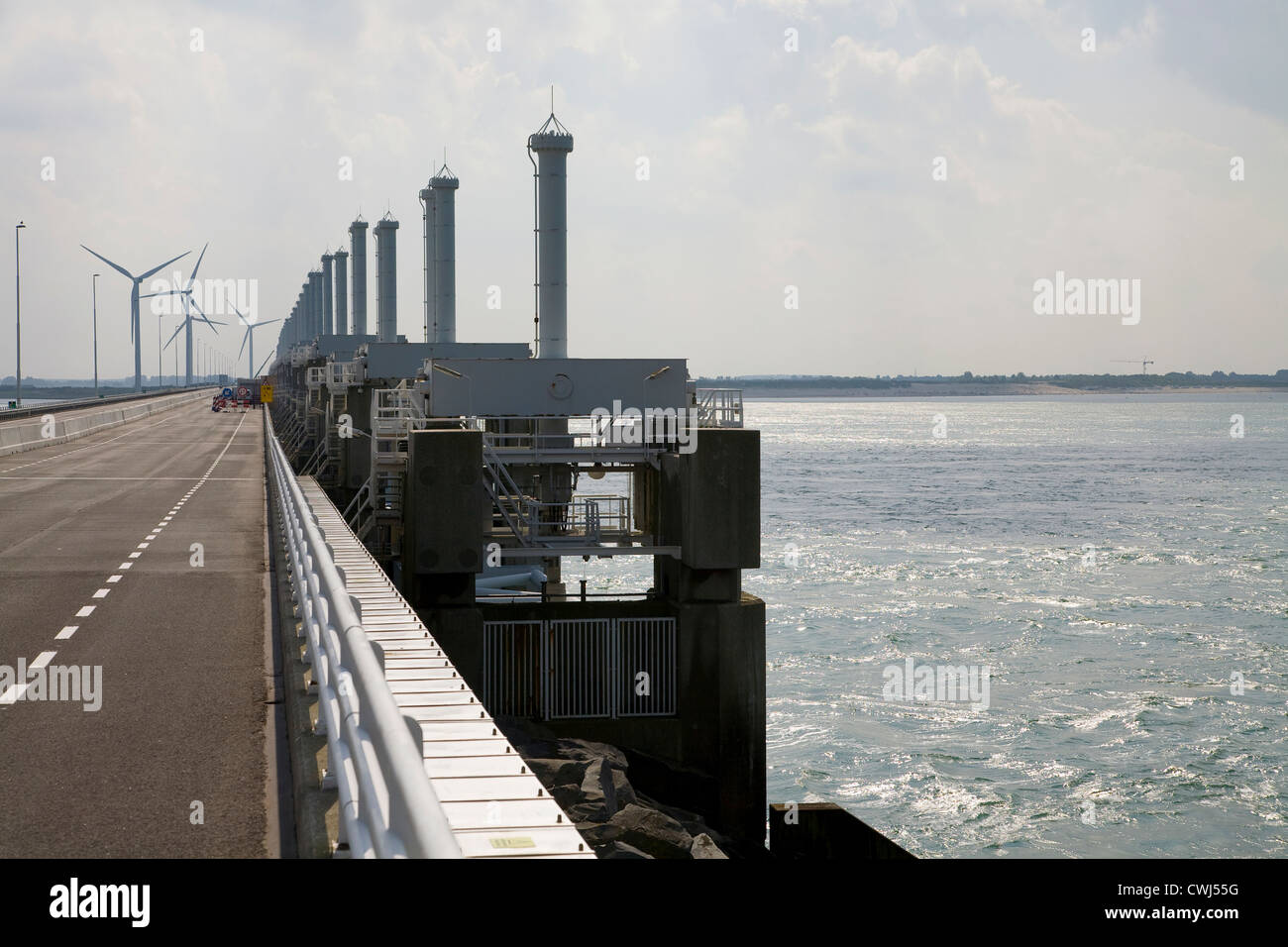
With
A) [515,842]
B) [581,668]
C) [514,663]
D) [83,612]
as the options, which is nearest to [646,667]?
[581,668]

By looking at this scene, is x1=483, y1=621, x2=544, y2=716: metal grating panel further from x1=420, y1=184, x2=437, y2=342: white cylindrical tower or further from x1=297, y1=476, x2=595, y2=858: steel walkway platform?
x1=420, y1=184, x2=437, y2=342: white cylindrical tower

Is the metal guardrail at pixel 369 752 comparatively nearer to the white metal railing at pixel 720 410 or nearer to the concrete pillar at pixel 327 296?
the white metal railing at pixel 720 410

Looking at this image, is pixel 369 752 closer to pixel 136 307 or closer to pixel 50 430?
pixel 50 430

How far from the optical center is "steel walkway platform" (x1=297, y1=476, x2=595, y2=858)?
5.10 m

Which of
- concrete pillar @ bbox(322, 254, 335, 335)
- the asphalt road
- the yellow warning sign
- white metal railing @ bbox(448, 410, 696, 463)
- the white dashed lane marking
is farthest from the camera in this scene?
concrete pillar @ bbox(322, 254, 335, 335)

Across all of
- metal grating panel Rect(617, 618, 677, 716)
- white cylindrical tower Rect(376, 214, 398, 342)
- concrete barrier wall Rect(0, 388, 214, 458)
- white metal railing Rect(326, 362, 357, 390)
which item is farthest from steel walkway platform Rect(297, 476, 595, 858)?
white cylindrical tower Rect(376, 214, 398, 342)

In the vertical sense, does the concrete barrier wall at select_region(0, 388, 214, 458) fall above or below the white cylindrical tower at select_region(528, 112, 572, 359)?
below

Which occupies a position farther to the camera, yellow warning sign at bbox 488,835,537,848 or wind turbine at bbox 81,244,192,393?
wind turbine at bbox 81,244,192,393

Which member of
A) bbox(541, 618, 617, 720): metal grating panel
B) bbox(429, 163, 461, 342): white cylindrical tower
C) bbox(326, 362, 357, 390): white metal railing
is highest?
bbox(429, 163, 461, 342): white cylindrical tower

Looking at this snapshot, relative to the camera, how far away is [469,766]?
6199mm

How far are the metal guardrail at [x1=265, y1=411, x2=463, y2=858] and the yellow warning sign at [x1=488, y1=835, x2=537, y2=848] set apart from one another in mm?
474

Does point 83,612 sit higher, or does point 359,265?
point 359,265

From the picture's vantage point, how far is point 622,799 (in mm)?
18984

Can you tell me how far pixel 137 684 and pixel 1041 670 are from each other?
32.4m
